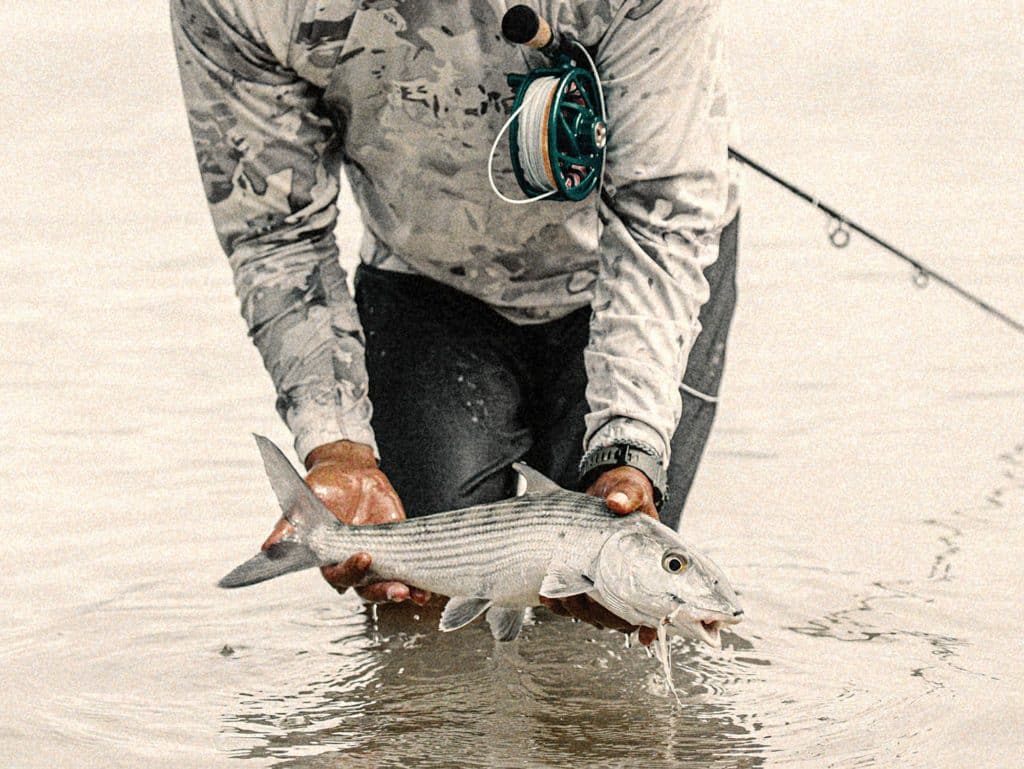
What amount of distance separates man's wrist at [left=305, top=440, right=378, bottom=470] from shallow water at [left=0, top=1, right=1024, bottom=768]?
1.56ft

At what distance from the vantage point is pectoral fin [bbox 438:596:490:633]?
→ 3846 millimetres

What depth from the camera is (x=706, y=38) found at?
3.99 meters

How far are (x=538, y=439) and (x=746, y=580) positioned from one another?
643mm

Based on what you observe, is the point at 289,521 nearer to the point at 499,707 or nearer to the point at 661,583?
the point at 499,707

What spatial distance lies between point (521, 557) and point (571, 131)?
0.87 metres

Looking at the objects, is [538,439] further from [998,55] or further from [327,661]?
[998,55]

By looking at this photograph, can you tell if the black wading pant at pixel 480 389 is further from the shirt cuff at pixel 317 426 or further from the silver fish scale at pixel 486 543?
the silver fish scale at pixel 486 543

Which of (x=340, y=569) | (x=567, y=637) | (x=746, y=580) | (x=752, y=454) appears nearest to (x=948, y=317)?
(x=752, y=454)

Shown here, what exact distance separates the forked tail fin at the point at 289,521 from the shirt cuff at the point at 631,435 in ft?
1.90

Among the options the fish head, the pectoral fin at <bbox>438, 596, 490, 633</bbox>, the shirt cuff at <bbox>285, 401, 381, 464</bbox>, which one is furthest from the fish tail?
the fish head

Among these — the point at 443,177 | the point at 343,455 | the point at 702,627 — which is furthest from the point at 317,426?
the point at 702,627

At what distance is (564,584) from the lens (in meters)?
3.61

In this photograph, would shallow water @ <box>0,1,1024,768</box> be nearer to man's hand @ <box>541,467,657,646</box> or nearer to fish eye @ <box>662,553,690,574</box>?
man's hand @ <box>541,467,657,646</box>

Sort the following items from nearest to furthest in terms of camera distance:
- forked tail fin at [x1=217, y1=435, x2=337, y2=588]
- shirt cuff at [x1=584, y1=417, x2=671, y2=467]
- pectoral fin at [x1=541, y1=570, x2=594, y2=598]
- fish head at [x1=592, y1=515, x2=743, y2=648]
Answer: fish head at [x1=592, y1=515, x2=743, y2=648]
pectoral fin at [x1=541, y1=570, x2=594, y2=598]
forked tail fin at [x1=217, y1=435, x2=337, y2=588]
shirt cuff at [x1=584, y1=417, x2=671, y2=467]
